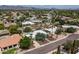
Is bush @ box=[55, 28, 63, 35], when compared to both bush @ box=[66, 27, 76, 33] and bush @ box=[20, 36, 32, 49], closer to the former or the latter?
bush @ box=[66, 27, 76, 33]

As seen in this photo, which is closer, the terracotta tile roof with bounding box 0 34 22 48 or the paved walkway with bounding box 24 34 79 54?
the terracotta tile roof with bounding box 0 34 22 48

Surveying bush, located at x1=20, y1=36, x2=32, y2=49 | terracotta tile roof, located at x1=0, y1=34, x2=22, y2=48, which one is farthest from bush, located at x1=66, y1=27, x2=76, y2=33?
terracotta tile roof, located at x1=0, y1=34, x2=22, y2=48

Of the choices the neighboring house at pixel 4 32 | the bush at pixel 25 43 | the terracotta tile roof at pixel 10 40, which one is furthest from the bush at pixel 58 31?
the neighboring house at pixel 4 32

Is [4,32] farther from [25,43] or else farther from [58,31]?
[58,31]

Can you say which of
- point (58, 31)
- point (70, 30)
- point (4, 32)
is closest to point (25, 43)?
point (4, 32)

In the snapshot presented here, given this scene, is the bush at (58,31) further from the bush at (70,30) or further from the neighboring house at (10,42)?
the neighboring house at (10,42)
